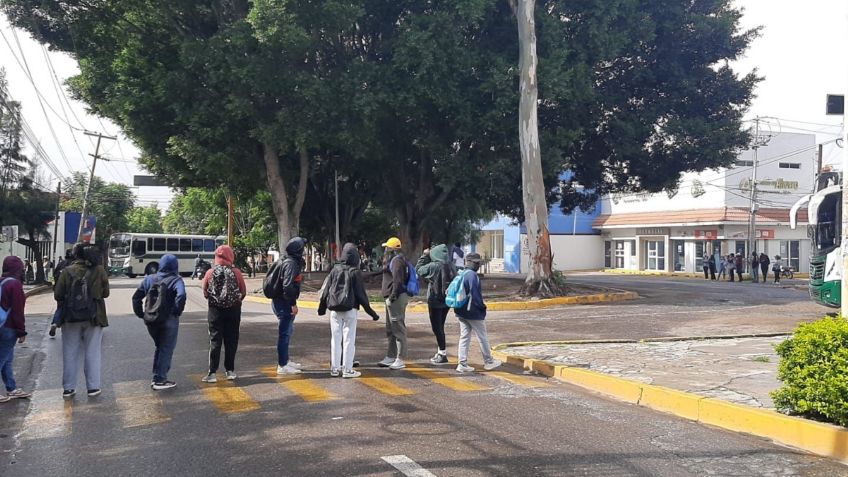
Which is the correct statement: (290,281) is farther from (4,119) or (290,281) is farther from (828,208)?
(4,119)

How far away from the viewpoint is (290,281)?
8859 mm

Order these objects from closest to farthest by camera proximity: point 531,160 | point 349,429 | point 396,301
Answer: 1. point 349,429
2. point 396,301
3. point 531,160

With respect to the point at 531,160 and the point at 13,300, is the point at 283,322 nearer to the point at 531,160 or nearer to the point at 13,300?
the point at 13,300

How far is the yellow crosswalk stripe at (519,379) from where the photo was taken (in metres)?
8.67

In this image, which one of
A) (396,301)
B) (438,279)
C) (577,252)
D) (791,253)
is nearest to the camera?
(396,301)

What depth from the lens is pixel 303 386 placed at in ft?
27.2

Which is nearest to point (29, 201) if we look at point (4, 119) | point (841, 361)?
point (4, 119)

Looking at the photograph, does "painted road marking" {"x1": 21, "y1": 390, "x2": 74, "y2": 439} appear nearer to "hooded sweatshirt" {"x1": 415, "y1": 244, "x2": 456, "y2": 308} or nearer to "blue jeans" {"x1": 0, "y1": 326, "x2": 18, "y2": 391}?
"blue jeans" {"x1": 0, "y1": 326, "x2": 18, "y2": 391}

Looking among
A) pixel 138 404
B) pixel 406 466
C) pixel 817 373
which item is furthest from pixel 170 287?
pixel 817 373

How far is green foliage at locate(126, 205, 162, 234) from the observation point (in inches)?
3388

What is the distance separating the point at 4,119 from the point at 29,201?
441 cm

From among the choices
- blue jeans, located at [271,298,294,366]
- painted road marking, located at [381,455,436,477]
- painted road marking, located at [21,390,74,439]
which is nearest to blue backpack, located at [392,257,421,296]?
blue jeans, located at [271,298,294,366]

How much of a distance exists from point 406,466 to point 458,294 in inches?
171

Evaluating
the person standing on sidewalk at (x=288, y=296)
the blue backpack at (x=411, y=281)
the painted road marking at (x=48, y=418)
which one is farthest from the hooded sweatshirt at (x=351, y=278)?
the painted road marking at (x=48, y=418)
